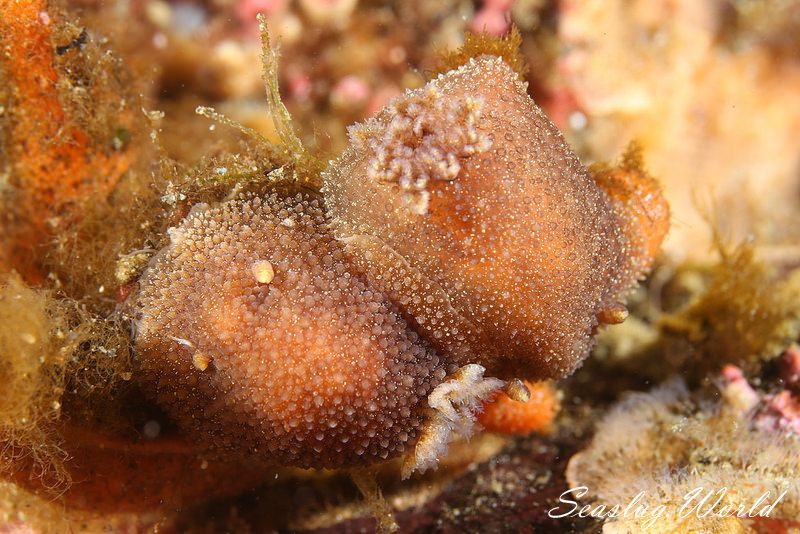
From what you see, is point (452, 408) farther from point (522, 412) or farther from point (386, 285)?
point (522, 412)

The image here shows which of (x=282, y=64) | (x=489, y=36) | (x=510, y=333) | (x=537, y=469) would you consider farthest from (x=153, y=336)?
(x=282, y=64)

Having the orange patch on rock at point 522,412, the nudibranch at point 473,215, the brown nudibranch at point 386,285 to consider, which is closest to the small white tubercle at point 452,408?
the brown nudibranch at point 386,285

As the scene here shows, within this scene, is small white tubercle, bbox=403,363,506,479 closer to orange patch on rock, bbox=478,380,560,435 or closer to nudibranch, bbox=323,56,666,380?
nudibranch, bbox=323,56,666,380

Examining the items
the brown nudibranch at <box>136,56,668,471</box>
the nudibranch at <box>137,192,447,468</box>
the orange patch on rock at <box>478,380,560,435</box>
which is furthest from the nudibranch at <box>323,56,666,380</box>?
the orange patch on rock at <box>478,380,560,435</box>

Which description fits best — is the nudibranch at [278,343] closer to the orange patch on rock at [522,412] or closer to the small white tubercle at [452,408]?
the small white tubercle at [452,408]

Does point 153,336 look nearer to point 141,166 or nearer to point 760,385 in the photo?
point 141,166

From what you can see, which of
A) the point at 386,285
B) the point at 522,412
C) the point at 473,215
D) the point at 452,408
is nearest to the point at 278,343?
the point at 386,285

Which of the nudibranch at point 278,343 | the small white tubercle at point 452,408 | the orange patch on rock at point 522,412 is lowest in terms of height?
the orange patch on rock at point 522,412
